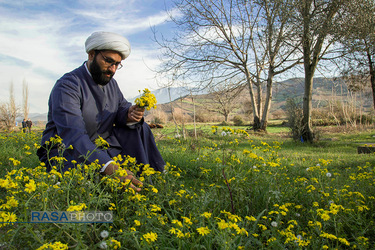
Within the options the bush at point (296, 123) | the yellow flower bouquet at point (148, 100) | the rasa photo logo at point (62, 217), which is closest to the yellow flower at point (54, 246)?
the rasa photo logo at point (62, 217)

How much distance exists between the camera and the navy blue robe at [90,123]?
2.30m

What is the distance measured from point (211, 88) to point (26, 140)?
10925 mm

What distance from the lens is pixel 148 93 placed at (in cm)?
237

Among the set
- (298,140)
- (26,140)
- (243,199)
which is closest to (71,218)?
(243,199)

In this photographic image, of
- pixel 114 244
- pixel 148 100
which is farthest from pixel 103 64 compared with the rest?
pixel 114 244

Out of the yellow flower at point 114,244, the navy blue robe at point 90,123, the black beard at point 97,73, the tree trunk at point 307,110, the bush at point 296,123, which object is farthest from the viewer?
the bush at point 296,123

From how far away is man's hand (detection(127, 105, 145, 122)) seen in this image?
2743 millimetres

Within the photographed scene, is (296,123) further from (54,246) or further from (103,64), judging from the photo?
(54,246)

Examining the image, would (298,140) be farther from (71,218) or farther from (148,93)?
(71,218)

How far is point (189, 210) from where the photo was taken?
214cm

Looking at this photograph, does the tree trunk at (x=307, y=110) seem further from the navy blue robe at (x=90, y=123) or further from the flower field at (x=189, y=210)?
the navy blue robe at (x=90, y=123)

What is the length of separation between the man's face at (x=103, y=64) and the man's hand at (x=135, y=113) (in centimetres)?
44

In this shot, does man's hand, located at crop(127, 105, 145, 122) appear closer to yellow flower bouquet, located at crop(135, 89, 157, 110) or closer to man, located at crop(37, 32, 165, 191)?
man, located at crop(37, 32, 165, 191)

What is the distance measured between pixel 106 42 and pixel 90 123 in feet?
2.70
